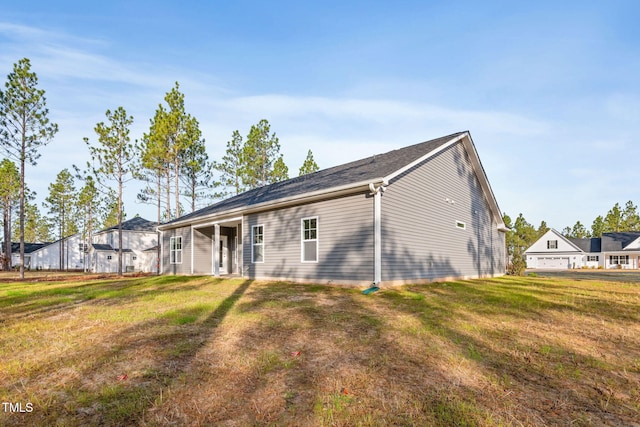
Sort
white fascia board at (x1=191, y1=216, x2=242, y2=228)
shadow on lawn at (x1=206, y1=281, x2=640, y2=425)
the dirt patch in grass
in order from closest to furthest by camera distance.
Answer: shadow on lawn at (x1=206, y1=281, x2=640, y2=425), white fascia board at (x1=191, y1=216, x2=242, y2=228), the dirt patch in grass

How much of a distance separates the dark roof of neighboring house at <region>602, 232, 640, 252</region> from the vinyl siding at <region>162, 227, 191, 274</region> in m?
51.9

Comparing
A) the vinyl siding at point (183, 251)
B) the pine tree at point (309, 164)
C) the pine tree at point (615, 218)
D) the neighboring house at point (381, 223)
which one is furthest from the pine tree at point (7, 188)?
the pine tree at point (615, 218)

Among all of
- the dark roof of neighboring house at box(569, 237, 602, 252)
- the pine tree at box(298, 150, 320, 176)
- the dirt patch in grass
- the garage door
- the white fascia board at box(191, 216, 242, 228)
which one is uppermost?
the pine tree at box(298, 150, 320, 176)

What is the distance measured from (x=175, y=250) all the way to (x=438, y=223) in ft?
48.6

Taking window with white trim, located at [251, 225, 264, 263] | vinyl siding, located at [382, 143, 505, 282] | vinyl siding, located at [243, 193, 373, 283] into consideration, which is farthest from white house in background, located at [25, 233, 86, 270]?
vinyl siding, located at [382, 143, 505, 282]

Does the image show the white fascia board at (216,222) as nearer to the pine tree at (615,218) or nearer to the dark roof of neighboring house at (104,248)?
the dark roof of neighboring house at (104,248)

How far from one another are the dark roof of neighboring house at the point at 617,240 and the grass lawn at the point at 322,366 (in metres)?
49.3

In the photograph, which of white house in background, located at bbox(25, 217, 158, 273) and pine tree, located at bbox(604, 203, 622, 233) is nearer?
white house in background, located at bbox(25, 217, 158, 273)

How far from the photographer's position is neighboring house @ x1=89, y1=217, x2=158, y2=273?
37344 millimetres

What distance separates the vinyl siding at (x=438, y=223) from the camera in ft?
35.4

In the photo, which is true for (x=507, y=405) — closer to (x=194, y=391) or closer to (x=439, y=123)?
(x=194, y=391)

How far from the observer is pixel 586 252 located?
4703 centimetres

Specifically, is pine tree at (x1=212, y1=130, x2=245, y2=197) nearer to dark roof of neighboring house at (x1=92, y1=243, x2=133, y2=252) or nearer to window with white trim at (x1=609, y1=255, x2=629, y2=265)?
dark roof of neighboring house at (x1=92, y1=243, x2=133, y2=252)

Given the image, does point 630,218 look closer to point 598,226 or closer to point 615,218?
point 615,218
